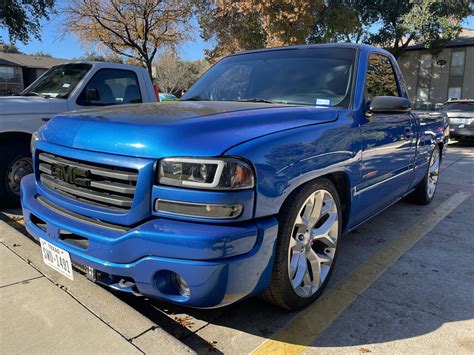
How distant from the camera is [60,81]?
575 centimetres

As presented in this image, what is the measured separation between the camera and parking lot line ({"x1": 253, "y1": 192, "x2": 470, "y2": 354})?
2518 mm

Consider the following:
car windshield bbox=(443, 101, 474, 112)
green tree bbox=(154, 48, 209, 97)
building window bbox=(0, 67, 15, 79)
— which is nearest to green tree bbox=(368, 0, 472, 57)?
car windshield bbox=(443, 101, 474, 112)

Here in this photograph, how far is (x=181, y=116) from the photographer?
2.51m

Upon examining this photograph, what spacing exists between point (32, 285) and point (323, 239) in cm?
213

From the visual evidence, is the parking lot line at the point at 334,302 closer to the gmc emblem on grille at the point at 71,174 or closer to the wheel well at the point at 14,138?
the gmc emblem on grille at the point at 71,174

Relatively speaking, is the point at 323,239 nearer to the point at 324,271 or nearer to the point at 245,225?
the point at 324,271

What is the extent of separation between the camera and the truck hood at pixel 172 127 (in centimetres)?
216

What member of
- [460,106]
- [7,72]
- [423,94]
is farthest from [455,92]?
[7,72]

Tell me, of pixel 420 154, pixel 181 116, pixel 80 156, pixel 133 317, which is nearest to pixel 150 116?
pixel 181 116

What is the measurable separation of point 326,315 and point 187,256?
129 centimetres

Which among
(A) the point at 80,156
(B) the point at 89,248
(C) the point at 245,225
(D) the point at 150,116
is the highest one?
(D) the point at 150,116

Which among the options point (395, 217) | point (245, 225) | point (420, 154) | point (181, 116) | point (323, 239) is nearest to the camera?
point (245, 225)

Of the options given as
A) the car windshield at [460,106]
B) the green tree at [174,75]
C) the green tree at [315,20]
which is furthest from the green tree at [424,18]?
the green tree at [174,75]

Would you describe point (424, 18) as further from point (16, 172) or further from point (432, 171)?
point (16, 172)
